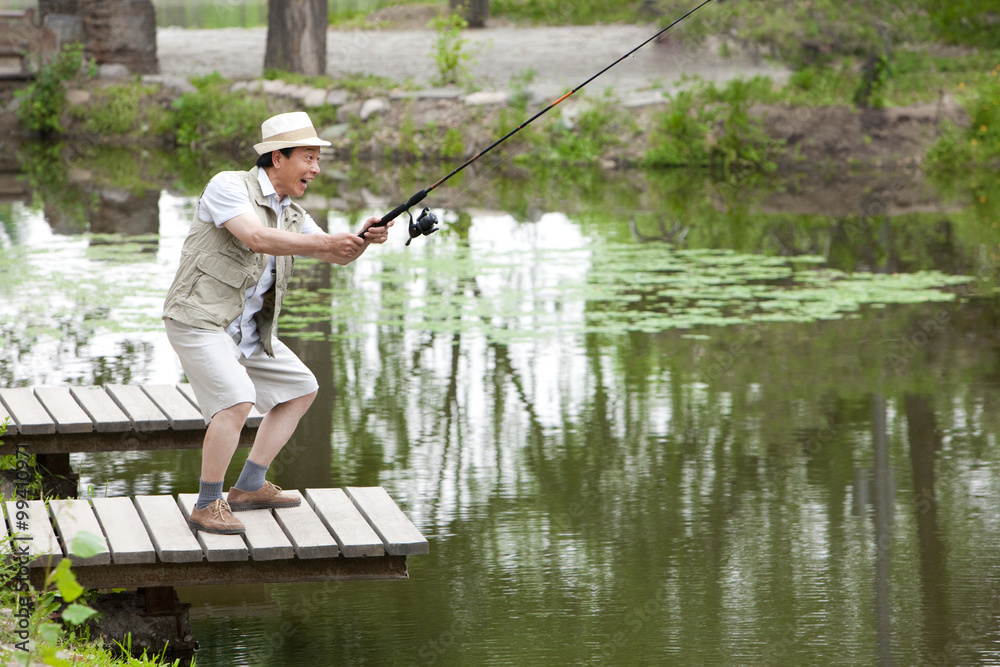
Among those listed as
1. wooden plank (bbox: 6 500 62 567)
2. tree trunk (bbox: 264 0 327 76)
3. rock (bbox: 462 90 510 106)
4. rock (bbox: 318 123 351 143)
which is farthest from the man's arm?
tree trunk (bbox: 264 0 327 76)

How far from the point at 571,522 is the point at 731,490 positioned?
0.82m

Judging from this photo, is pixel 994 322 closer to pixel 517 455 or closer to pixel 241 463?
pixel 517 455

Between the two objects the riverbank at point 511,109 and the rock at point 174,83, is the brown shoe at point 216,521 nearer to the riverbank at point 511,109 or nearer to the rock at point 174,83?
the riverbank at point 511,109

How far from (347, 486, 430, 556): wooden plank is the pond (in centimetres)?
40

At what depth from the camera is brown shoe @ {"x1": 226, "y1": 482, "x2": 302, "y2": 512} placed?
481 centimetres

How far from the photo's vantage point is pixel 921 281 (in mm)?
10875

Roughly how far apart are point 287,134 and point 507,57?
20161 millimetres

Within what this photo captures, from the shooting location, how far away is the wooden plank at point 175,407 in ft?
18.4

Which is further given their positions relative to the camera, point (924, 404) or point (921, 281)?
point (921, 281)

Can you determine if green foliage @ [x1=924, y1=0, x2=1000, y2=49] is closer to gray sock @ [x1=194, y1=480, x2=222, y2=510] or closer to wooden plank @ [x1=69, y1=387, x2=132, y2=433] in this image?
wooden plank @ [x1=69, y1=387, x2=132, y2=433]

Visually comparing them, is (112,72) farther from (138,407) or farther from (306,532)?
(306,532)

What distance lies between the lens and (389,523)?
15.3 feet

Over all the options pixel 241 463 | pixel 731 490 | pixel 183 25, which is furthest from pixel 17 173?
pixel 183 25

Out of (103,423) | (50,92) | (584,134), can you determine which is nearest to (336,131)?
(584,134)
